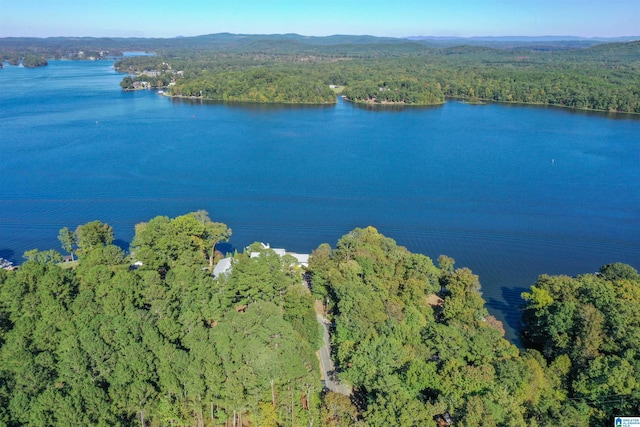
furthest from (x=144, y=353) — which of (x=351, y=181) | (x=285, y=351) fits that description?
(x=351, y=181)

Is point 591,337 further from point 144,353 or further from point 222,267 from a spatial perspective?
point 222,267

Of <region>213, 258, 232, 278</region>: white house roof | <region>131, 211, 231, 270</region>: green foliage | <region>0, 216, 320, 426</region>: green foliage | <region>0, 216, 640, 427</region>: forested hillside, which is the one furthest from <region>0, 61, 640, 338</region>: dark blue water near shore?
<region>0, 216, 320, 426</region>: green foliage

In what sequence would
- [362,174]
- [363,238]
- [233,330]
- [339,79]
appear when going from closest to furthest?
[233,330] < [363,238] < [362,174] < [339,79]

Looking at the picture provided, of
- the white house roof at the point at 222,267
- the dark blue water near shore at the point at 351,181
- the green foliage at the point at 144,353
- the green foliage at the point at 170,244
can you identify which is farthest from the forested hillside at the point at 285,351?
the dark blue water near shore at the point at 351,181

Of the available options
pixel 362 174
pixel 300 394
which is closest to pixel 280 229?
pixel 362 174

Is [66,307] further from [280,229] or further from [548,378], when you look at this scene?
[548,378]

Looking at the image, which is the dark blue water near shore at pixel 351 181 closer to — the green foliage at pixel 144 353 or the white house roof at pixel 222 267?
the white house roof at pixel 222 267
